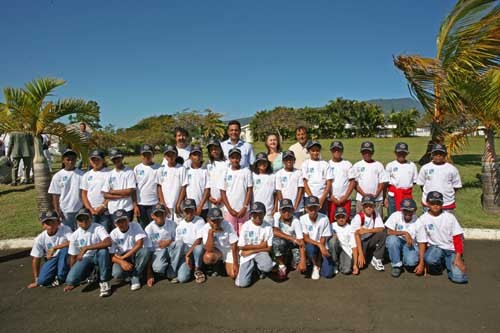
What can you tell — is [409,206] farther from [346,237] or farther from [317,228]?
[317,228]

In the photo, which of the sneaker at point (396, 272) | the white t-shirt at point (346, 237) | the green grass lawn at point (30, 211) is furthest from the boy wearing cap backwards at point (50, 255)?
the sneaker at point (396, 272)

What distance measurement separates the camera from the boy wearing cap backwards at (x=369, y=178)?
5727mm

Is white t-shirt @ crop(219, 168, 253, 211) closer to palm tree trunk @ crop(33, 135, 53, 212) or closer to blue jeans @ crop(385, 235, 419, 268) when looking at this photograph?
blue jeans @ crop(385, 235, 419, 268)

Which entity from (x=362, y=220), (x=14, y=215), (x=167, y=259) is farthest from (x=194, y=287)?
(x=14, y=215)

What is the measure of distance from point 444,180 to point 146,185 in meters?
4.86

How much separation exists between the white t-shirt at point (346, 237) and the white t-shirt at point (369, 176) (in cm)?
84

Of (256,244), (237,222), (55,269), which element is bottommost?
(55,269)

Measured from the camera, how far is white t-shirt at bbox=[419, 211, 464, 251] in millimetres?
4809

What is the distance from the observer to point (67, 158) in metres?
5.56

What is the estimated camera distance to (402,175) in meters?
5.80

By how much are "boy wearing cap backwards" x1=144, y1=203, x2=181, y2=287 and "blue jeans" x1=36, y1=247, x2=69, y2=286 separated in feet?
3.83

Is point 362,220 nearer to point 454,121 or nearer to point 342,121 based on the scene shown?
point 454,121

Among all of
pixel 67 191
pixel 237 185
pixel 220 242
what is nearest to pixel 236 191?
pixel 237 185

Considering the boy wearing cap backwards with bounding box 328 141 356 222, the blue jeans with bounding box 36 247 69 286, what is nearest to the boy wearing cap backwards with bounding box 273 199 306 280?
the boy wearing cap backwards with bounding box 328 141 356 222
